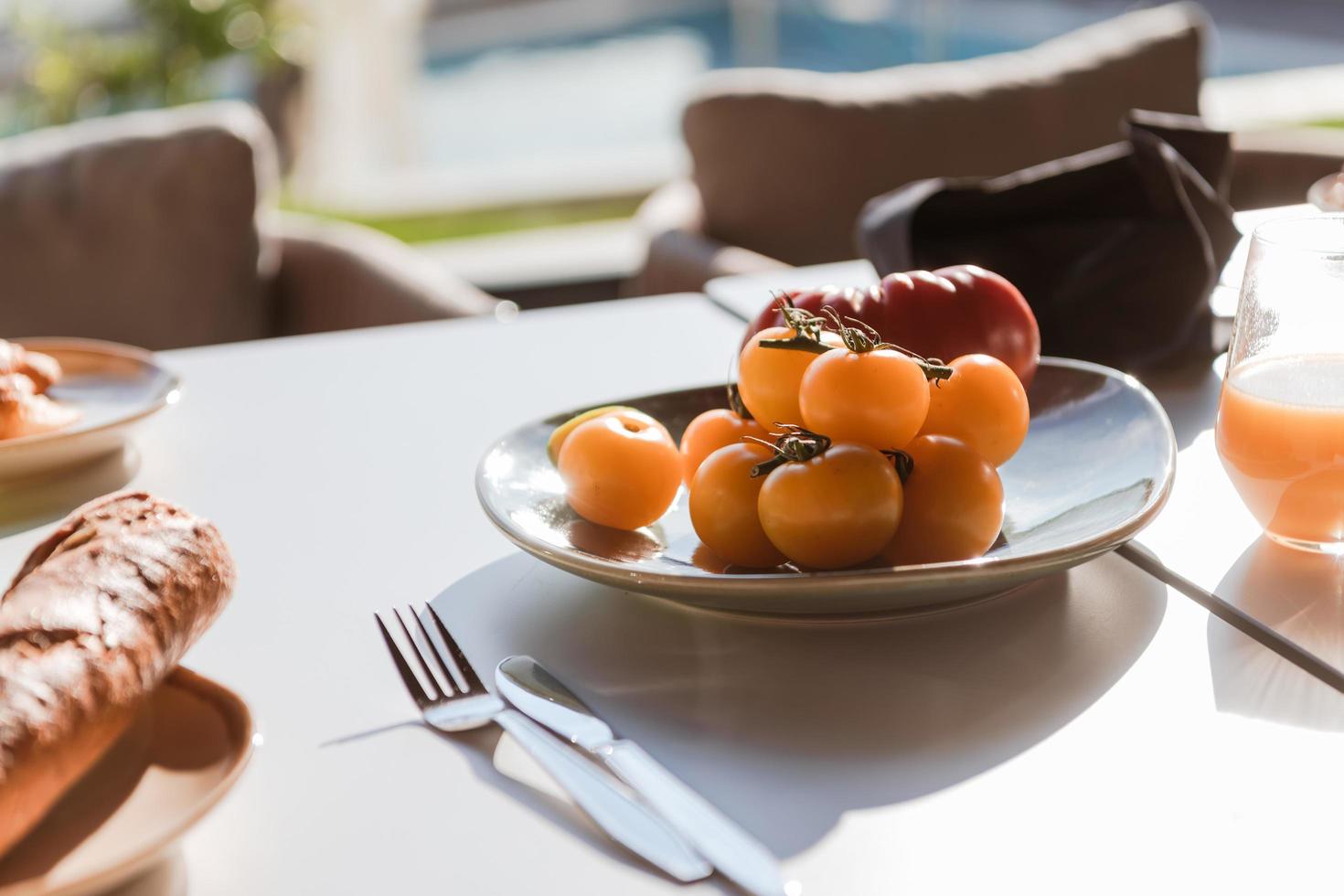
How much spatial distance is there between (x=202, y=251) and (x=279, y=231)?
0.16 meters

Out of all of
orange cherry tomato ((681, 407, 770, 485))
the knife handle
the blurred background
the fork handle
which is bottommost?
the blurred background

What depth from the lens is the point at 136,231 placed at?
1.93 m

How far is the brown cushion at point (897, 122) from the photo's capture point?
2133 mm

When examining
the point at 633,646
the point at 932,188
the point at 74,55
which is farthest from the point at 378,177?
the point at 633,646

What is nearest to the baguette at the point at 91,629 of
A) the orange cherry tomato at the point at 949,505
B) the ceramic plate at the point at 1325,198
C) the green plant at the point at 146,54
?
the orange cherry tomato at the point at 949,505

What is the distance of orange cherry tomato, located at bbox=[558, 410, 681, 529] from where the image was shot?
28.7 inches

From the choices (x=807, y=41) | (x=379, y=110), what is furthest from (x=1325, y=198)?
(x=807, y=41)

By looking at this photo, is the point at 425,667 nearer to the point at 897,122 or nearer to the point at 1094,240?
the point at 1094,240

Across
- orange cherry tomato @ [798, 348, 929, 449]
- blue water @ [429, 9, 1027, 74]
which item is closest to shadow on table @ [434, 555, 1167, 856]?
orange cherry tomato @ [798, 348, 929, 449]

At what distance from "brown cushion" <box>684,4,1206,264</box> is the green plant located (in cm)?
279

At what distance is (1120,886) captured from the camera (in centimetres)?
49

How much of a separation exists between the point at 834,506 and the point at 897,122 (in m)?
1.75

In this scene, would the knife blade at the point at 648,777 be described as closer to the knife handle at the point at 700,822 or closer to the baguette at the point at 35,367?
the knife handle at the point at 700,822

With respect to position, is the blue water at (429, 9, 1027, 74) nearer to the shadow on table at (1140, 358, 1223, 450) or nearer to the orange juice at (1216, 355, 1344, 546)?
the shadow on table at (1140, 358, 1223, 450)
